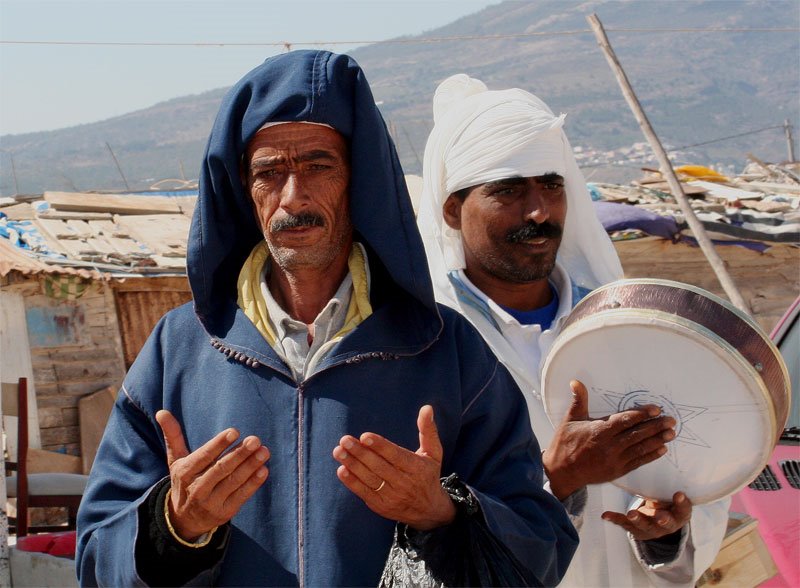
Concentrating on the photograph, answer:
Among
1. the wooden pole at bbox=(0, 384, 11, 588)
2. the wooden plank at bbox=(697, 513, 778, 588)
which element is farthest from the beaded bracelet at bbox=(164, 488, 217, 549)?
the wooden pole at bbox=(0, 384, 11, 588)

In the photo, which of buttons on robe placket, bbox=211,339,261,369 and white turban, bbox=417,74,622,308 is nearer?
buttons on robe placket, bbox=211,339,261,369

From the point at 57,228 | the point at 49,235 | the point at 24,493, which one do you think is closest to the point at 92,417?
the point at 49,235

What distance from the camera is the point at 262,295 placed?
2.66 metres

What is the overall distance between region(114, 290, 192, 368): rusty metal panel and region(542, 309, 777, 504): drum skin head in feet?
25.5

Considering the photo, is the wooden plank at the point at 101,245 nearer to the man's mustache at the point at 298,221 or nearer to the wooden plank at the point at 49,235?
the wooden plank at the point at 49,235

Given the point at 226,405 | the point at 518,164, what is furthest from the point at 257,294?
the point at 518,164

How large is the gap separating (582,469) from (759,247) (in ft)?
35.3

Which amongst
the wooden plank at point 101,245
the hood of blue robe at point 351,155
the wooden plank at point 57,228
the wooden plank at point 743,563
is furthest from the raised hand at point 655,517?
the wooden plank at point 57,228

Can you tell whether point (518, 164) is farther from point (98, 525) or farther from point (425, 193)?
point (98, 525)

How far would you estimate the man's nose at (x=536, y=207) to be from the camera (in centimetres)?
350

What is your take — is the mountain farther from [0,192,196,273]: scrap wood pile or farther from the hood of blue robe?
the hood of blue robe

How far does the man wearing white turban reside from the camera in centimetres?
292

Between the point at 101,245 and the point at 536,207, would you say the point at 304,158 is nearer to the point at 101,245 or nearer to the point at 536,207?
the point at 536,207

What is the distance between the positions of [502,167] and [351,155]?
1077 mm
